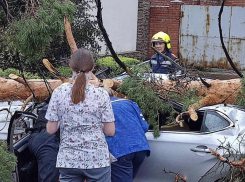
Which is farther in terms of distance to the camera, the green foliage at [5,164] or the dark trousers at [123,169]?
the dark trousers at [123,169]

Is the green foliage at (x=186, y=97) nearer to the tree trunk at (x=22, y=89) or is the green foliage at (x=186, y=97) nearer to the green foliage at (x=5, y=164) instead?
the tree trunk at (x=22, y=89)

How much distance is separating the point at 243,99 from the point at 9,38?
2.47 meters

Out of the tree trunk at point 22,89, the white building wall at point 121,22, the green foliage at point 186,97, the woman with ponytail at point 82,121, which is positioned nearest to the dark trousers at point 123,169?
the woman with ponytail at point 82,121

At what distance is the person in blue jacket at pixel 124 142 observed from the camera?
3703 mm

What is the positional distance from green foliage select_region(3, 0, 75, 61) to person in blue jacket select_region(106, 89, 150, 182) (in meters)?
0.85

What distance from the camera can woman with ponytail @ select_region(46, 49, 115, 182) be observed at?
10.3 feet

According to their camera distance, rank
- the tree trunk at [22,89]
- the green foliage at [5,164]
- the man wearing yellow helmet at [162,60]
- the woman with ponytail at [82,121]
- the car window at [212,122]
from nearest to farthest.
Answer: the woman with ponytail at [82,121] → the green foliage at [5,164] → the car window at [212,122] → the tree trunk at [22,89] → the man wearing yellow helmet at [162,60]

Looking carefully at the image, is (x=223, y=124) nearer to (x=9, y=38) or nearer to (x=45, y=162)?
(x=45, y=162)

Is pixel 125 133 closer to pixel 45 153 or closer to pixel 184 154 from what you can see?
pixel 45 153

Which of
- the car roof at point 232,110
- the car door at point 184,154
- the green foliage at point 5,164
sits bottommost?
the car door at point 184,154

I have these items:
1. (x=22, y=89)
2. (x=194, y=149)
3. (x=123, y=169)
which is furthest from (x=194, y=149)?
(x=22, y=89)

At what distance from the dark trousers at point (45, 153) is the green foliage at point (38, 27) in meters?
0.80

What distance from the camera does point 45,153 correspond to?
3.97 metres

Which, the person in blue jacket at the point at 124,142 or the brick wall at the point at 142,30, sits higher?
the brick wall at the point at 142,30
